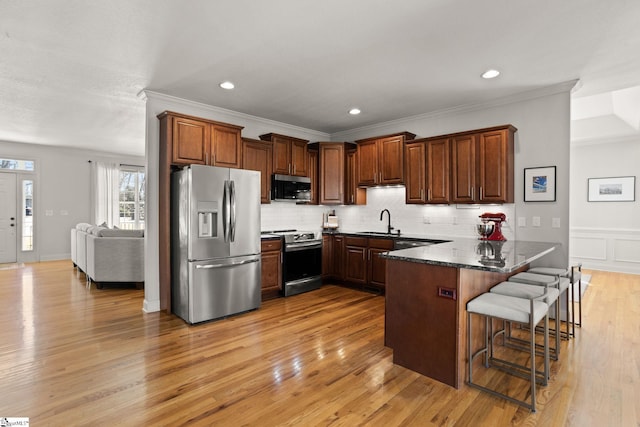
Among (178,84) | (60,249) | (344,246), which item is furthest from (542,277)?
(60,249)

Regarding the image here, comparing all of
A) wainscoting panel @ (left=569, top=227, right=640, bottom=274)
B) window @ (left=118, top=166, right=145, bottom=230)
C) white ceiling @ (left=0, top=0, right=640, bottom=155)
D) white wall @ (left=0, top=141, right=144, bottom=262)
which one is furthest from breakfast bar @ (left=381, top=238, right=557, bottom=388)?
white wall @ (left=0, top=141, right=144, bottom=262)

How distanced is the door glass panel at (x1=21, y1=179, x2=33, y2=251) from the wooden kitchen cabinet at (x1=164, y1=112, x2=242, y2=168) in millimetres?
6194

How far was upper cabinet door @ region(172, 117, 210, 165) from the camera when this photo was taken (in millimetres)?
4012

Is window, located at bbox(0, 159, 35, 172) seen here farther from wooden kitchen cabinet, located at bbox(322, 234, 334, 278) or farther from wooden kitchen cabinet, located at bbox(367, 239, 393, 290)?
wooden kitchen cabinet, located at bbox(367, 239, 393, 290)

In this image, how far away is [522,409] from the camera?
2.14m

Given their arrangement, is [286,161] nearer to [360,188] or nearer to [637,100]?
[360,188]

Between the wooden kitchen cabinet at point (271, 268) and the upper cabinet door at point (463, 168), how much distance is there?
2.51 metres

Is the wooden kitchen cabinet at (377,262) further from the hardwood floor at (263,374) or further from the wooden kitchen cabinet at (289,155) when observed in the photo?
the wooden kitchen cabinet at (289,155)

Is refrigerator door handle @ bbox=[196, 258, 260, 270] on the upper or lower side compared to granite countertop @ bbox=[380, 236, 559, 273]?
lower

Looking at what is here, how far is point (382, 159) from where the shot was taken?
17.1 feet

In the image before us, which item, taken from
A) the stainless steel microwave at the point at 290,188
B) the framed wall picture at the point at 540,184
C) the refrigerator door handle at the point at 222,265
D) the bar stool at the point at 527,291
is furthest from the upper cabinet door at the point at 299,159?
the bar stool at the point at 527,291

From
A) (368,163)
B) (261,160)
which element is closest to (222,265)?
(261,160)

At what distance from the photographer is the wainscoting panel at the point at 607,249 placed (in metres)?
6.37

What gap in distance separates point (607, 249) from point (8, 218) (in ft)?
42.2
